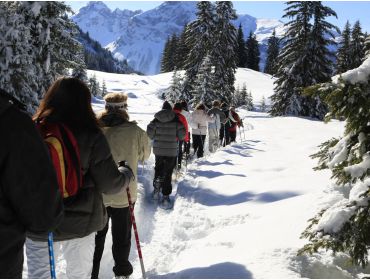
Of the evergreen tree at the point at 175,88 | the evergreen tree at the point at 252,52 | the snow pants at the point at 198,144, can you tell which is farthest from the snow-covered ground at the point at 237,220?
the evergreen tree at the point at 252,52

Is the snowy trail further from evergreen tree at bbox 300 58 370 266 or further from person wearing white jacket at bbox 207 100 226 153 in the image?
person wearing white jacket at bbox 207 100 226 153

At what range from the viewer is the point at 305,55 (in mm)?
28969

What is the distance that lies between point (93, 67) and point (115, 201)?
5868 inches

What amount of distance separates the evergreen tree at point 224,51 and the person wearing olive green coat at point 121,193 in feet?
117

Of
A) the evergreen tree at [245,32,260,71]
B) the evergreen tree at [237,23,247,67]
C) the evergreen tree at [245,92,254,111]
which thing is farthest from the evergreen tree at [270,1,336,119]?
the evergreen tree at [245,32,260,71]

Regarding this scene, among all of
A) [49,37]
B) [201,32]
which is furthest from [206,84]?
[49,37]

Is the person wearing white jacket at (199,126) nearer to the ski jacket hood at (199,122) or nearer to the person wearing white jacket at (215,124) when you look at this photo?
the ski jacket hood at (199,122)

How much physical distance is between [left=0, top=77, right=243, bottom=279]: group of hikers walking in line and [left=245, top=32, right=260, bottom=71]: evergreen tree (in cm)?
7488

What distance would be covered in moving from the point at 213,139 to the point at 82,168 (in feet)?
42.1

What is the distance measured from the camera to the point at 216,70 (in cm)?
4150

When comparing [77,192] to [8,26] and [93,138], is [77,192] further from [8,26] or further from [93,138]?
[8,26]

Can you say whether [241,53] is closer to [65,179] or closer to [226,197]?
[226,197]

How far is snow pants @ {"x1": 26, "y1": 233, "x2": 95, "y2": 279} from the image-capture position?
343cm

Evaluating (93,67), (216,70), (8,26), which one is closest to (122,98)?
(8,26)
